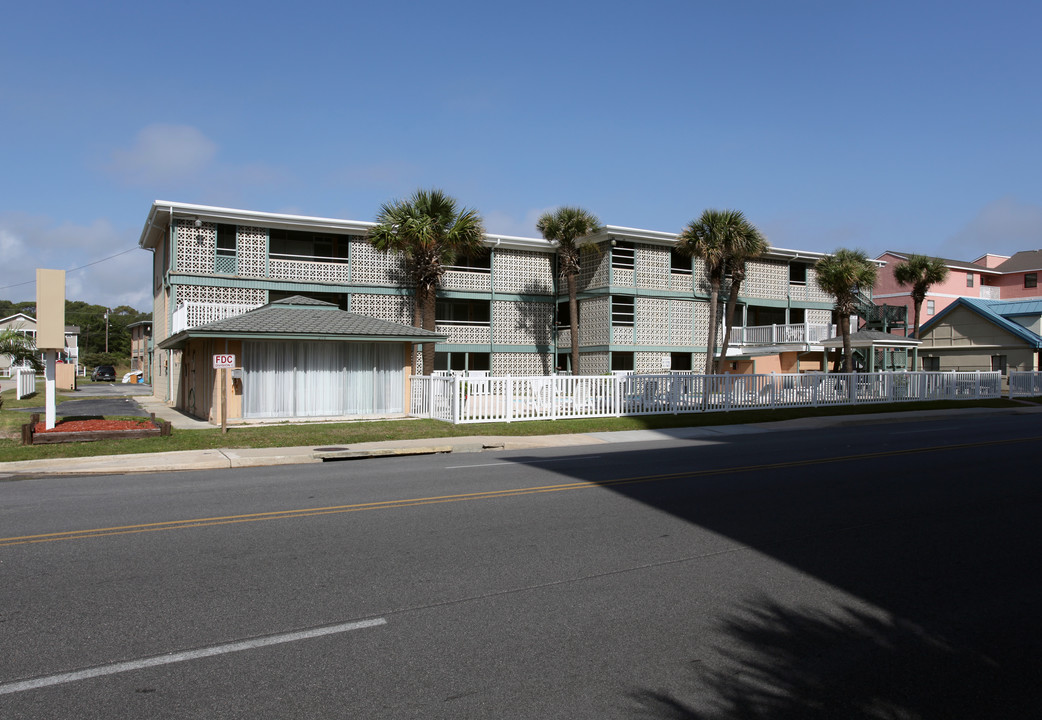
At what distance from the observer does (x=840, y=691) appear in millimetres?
4074

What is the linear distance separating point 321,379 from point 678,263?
22276 millimetres

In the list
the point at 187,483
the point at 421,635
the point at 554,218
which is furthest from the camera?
the point at 554,218

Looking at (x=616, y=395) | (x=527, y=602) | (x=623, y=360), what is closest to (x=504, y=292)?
(x=623, y=360)

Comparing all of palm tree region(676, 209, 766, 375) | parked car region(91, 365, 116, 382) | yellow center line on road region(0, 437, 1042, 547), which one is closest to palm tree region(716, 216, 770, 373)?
palm tree region(676, 209, 766, 375)

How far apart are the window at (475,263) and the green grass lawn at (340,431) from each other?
15832mm

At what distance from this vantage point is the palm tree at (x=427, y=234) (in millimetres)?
29156

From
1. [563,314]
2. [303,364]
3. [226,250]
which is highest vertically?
[226,250]

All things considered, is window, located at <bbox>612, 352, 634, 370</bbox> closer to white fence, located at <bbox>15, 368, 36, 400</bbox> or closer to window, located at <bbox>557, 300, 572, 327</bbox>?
window, located at <bbox>557, 300, 572, 327</bbox>

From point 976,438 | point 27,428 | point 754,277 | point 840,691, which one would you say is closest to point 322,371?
point 27,428

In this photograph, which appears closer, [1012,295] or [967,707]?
[967,707]

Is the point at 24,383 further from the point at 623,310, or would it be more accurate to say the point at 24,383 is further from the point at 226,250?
the point at 623,310

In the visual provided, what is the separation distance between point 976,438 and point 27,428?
20249 millimetres

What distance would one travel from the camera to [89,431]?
16.0 m

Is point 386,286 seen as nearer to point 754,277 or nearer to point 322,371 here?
point 322,371
